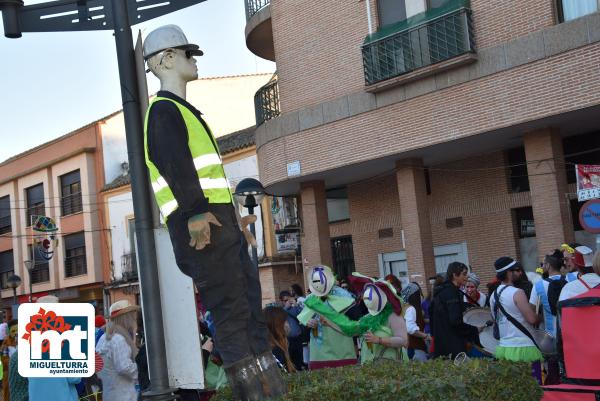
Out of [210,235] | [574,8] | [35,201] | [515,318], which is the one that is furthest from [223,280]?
[35,201]

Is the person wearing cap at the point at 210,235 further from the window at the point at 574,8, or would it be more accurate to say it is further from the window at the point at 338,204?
the window at the point at 338,204

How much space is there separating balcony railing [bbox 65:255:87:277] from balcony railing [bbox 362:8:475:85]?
2580 cm

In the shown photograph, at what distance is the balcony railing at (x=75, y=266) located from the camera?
4243cm

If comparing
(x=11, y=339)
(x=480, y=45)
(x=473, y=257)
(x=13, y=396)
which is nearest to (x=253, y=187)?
(x=11, y=339)

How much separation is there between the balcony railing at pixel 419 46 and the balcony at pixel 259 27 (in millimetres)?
4557

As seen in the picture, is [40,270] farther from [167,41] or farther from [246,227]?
[167,41]

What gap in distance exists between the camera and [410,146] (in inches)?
794

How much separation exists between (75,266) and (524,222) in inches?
1082

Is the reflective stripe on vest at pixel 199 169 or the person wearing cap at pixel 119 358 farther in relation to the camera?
the person wearing cap at pixel 119 358

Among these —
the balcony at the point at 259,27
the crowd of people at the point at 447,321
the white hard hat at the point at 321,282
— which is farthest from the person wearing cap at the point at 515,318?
the balcony at the point at 259,27

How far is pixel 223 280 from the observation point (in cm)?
454

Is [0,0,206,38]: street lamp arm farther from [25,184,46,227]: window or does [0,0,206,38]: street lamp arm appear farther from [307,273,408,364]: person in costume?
[25,184,46,227]: window

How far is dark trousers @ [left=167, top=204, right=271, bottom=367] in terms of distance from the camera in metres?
4.55

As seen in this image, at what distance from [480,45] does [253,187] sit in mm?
6739
